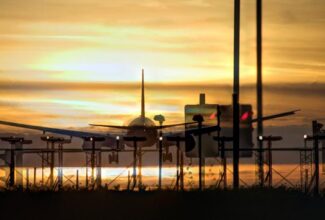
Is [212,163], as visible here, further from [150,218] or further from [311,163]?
[150,218]

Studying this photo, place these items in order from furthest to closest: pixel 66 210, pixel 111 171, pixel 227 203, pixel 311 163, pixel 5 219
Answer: pixel 111 171
pixel 311 163
pixel 227 203
pixel 66 210
pixel 5 219

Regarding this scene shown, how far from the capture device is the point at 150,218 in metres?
31.6

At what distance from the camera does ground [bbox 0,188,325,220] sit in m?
32.1

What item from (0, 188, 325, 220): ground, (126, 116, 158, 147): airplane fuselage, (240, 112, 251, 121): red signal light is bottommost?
(0, 188, 325, 220): ground

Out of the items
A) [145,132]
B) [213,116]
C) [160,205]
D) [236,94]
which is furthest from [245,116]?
[145,132]

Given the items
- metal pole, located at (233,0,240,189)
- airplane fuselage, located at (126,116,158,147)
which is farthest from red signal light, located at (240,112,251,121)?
airplane fuselage, located at (126,116,158,147)

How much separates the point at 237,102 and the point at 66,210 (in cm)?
1688

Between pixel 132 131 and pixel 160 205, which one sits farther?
pixel 132 131

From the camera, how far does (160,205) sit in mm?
34844

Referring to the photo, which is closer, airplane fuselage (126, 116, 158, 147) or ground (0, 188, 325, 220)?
ground (0, 188, 325, 220)

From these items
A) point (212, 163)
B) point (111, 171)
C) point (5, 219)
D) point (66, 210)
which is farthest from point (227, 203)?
point (111, 171)

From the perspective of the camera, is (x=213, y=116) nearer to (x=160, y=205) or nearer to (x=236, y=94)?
(x=236, y=94)

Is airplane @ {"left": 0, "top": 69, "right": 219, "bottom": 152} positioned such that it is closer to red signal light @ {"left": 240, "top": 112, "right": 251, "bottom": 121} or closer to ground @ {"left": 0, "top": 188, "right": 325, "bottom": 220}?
red signal light @ {"left": 240, "top": 112, "right": 251, "bottom": 121}

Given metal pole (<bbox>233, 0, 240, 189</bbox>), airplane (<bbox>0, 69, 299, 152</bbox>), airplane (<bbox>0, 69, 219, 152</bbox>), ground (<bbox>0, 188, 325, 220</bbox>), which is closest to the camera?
ground (<bbox>0, 188, 325, 220</bbox>)
